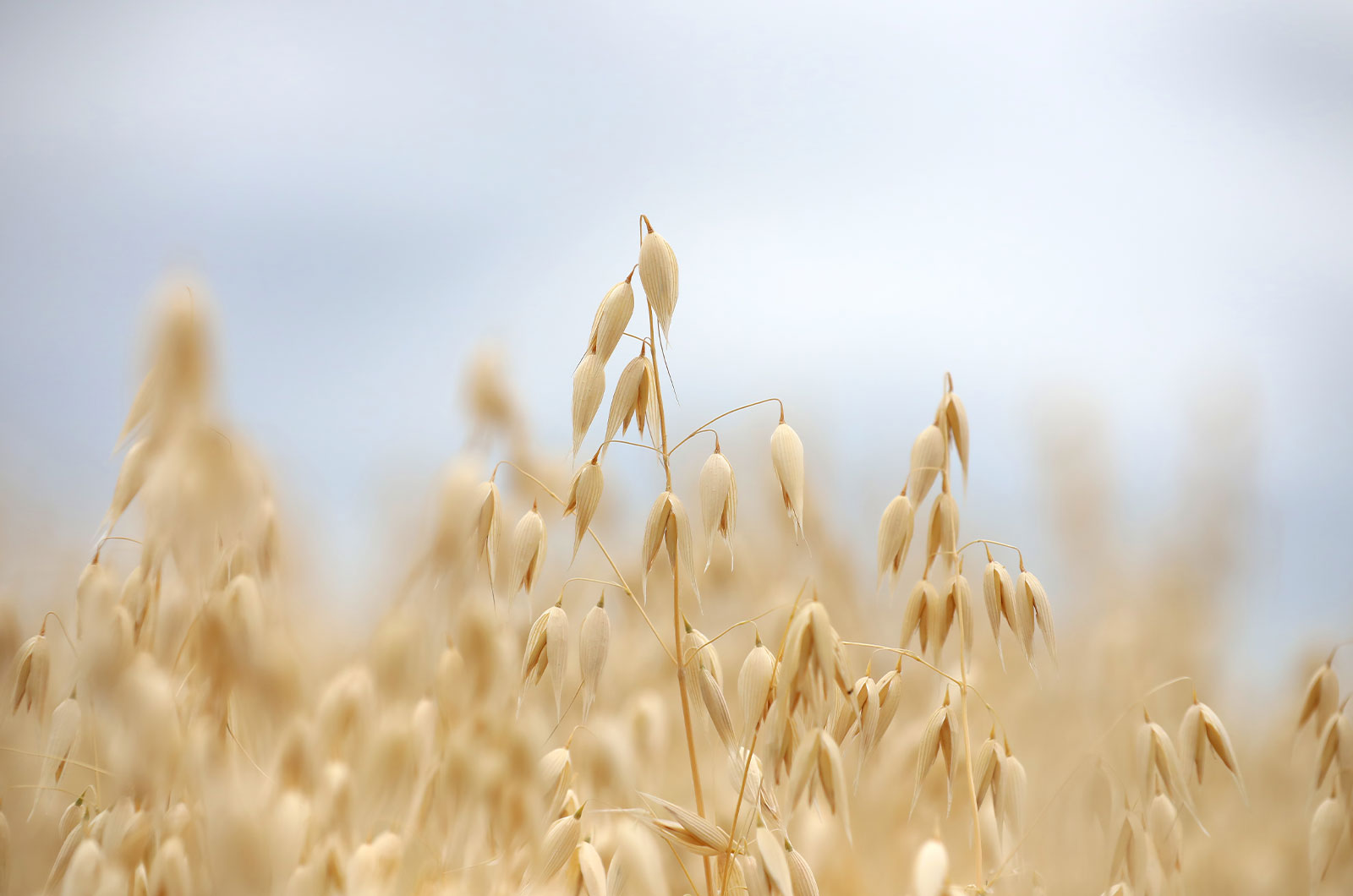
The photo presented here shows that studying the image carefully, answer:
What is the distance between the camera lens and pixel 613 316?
0.37 m

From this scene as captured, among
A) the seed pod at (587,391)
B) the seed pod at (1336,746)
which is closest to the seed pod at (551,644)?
the seed pod at (587,391)

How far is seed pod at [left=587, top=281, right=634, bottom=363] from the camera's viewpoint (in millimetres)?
366

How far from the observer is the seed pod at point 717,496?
38cm

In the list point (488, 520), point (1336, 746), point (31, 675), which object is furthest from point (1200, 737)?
point (31, 675)

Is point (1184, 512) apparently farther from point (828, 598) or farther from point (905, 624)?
point (905, 624)

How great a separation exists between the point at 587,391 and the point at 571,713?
0.62m

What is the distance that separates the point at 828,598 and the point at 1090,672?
1.11 feet

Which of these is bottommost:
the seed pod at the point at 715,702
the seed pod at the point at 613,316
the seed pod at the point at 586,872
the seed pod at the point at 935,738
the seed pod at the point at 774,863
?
the seed pod at the point at 586,872

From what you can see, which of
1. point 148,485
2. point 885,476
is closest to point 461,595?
point 148,485

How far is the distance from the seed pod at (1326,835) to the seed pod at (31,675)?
821 mm

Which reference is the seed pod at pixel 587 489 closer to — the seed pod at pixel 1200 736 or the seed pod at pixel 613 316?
the seed pod at pixel 613 316

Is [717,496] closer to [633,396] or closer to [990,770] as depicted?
[633,396]

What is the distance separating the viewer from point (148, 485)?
35cm

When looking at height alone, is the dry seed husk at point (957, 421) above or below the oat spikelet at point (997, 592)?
above
